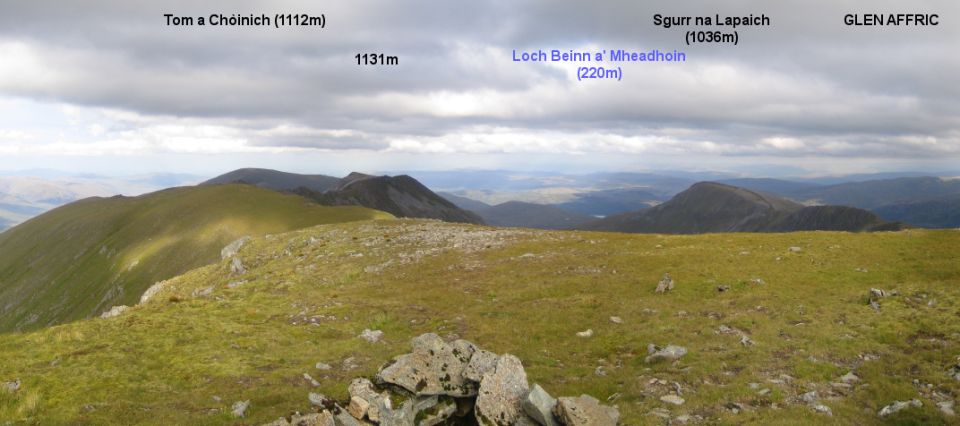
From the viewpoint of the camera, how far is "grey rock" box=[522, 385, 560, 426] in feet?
51.6

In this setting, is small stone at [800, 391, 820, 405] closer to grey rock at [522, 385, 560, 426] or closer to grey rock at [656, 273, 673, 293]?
grey rock at [522, 385, 560, 426]

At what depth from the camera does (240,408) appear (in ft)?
64.5

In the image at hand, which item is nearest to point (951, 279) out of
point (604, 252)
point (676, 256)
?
point (676, 256)

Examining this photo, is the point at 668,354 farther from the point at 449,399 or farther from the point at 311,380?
the point at 311,380

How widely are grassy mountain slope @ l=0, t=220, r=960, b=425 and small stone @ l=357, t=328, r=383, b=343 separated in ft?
2.76

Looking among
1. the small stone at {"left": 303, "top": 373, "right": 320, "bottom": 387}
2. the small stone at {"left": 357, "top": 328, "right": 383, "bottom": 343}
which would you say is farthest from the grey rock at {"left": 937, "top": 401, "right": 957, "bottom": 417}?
the small stone at {"left": 357, "top": 328, "right": 383, "bottom": 343}

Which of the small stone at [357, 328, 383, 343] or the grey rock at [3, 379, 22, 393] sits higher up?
the grey rock at [3, 379, 22, 393]

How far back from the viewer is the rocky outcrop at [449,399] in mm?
15719

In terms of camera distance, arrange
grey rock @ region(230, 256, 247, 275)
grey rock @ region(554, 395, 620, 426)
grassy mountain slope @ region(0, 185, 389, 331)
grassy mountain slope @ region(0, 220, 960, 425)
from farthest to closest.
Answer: grassy mountain slope @ region(0, 185, 389, 331), grey rock @ region(230, 256, 247, 275), grassy mountain slope @ region(0, 220, 960, 425), grey rock @ region(554, 395, 620, 426)

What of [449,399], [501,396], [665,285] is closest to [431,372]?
[449,399]

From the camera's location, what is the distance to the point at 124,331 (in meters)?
28.3

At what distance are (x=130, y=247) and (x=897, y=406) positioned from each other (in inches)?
6956

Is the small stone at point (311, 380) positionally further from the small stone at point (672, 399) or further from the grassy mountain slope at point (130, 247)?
the grassy mountain slope at point (130, 247)

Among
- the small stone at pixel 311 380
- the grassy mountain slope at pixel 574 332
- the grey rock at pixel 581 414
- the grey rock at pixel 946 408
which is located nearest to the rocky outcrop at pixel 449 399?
the grey rock at pixel 581 414
